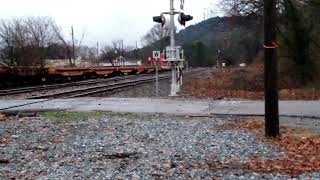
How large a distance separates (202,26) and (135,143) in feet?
456

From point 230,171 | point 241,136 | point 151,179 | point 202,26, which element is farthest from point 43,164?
point 202,26

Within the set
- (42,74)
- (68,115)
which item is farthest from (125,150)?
(42,74)

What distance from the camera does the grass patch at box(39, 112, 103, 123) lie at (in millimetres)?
14112

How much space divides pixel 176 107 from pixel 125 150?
8.32 metres

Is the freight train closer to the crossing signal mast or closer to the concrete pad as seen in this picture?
the crossing signal mast

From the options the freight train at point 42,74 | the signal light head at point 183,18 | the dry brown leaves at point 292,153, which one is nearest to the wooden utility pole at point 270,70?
the dry brown leaves at point 292,153

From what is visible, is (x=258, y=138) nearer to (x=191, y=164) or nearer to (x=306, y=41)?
(x=191, y=164)

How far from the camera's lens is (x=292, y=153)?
331 inches

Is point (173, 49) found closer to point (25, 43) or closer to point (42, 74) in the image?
point (42, 74)

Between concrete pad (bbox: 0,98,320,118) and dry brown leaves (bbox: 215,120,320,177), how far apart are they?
3.27 m

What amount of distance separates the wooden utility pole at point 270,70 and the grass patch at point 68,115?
5.69 metres

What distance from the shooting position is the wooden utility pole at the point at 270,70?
10.2m

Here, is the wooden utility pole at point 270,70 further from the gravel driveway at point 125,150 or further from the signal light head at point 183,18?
the signal light head at point 183,18

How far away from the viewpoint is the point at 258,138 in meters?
10.0
